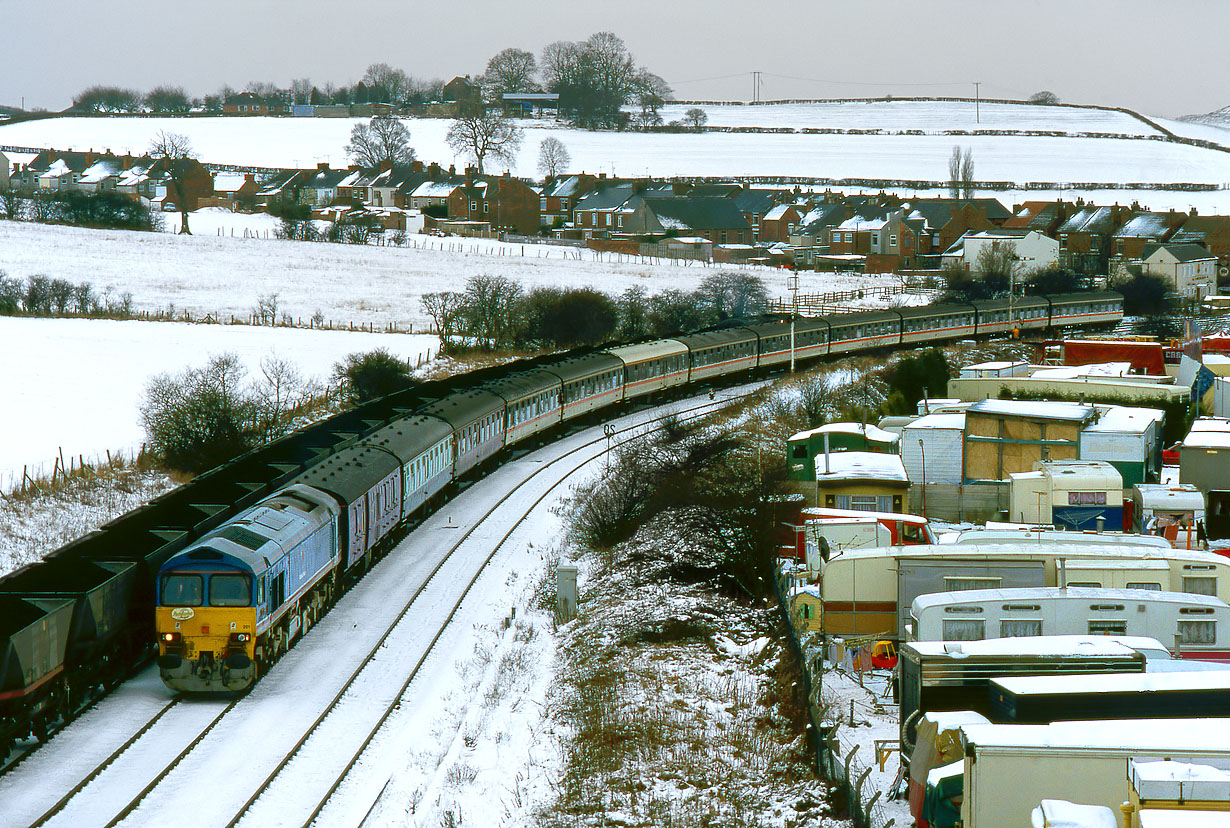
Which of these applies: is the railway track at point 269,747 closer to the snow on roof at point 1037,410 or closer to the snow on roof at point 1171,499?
the snow on roof at point 1037,410

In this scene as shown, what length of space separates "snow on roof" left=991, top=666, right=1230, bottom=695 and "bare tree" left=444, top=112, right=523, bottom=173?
13789 cm

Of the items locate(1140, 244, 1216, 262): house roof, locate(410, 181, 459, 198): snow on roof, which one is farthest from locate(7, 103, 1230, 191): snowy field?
locate(1140, 244, 1216, 262): house roof

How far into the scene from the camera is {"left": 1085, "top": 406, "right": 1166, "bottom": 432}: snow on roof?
3606cm

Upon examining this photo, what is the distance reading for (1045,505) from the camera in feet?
104

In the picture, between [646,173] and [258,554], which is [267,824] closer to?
[258,554]

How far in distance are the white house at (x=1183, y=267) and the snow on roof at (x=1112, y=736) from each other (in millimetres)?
81816

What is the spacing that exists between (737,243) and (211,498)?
3500 inches

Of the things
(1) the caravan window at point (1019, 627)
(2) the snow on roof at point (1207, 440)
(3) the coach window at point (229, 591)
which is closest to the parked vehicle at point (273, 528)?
(3) the coach window at point (229, 591)

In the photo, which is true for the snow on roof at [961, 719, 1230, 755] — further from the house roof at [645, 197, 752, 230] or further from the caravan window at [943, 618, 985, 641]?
the house roof at [645, 197, 752, 230]

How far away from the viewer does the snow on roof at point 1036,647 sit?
18953 mm

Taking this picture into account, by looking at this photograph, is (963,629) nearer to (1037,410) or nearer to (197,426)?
(1037,410)

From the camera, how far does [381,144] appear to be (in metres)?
153

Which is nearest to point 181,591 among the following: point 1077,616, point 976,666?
point 976,666

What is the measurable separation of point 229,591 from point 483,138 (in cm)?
13870
